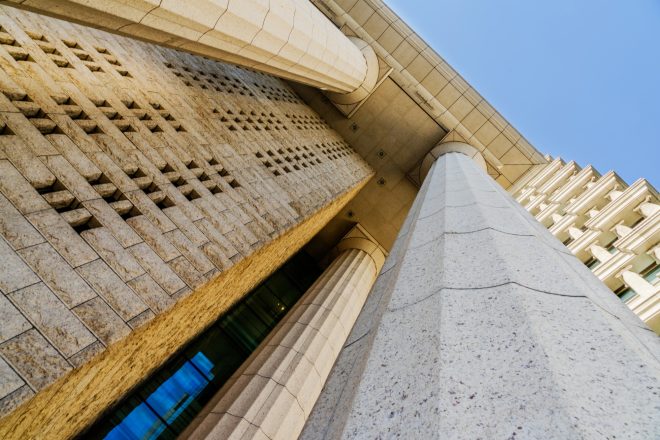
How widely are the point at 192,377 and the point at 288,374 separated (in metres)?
2.71

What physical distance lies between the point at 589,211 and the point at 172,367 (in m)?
22.2

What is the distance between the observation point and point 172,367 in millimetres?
11469

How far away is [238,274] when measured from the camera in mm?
8312

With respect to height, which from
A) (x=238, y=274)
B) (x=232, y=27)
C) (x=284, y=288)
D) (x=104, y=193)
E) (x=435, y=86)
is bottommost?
(x=284, y=288)

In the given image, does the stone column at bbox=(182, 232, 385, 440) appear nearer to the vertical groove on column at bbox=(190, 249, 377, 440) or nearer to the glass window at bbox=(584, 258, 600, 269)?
the vertical groove on column at bbox=(190, 249, 377, 440)

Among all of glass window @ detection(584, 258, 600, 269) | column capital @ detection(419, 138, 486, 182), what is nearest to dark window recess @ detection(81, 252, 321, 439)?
column capital @ detection(419, 138, 486, 182)

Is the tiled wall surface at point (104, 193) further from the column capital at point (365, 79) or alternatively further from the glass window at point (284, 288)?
the column capital at point (365, 79)

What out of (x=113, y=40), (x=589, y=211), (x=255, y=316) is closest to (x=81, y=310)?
(x=113, y=40)

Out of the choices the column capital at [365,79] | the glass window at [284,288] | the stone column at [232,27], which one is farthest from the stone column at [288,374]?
the column capital at [365,79]

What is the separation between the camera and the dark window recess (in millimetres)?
9566

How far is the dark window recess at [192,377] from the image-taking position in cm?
957

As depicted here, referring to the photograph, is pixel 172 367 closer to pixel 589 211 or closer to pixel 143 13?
pixel 143 13

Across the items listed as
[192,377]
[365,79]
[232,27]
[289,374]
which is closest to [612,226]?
[365,79]

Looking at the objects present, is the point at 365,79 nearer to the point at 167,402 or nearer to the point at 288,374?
the point at 288,374
